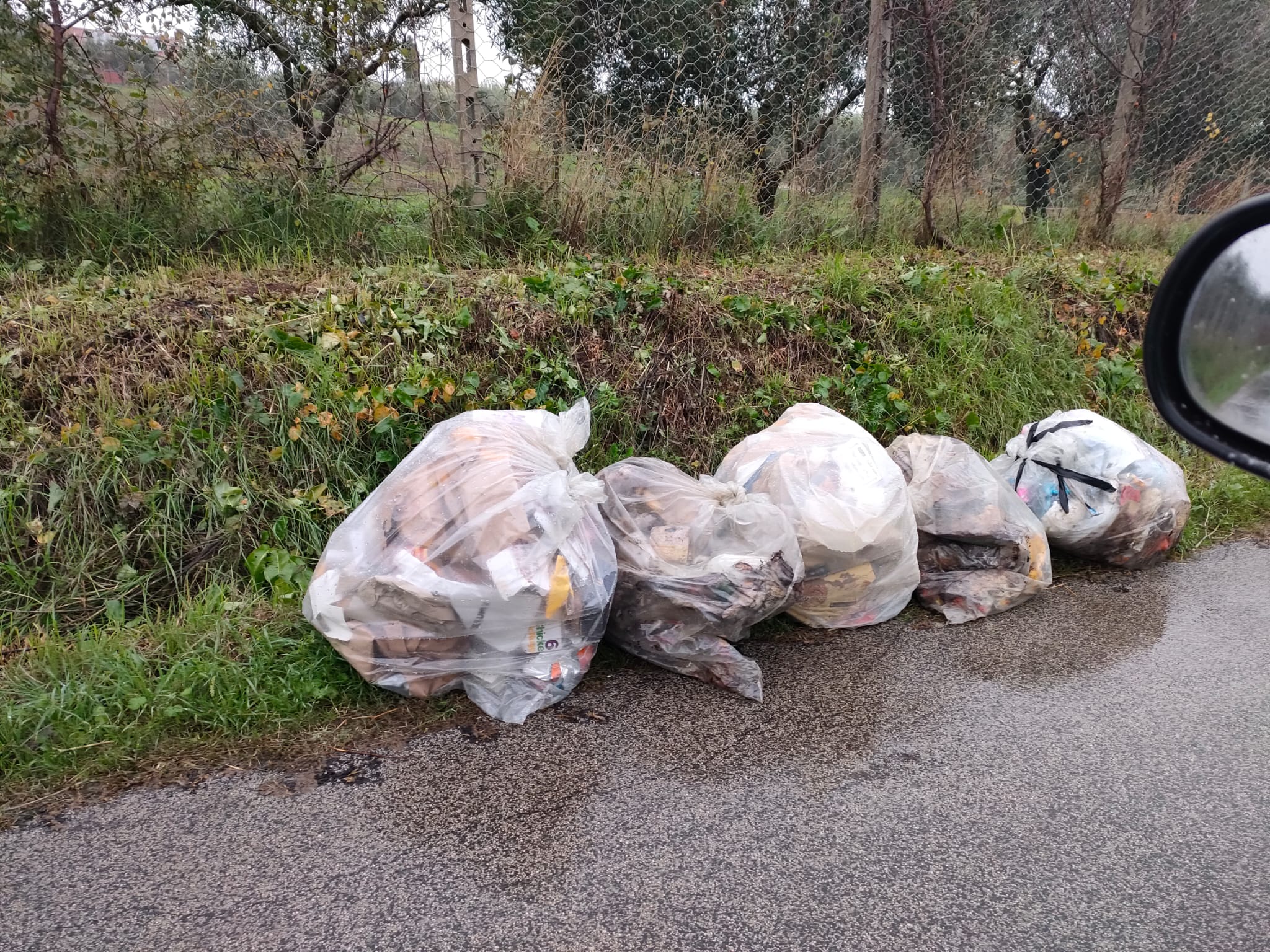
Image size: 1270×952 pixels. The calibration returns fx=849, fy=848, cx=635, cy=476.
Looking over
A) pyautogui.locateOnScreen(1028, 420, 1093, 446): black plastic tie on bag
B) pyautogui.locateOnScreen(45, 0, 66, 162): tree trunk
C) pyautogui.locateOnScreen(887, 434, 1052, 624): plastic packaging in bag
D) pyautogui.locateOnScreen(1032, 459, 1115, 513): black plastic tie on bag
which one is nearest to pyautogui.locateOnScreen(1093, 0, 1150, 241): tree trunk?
pyautogui.locateOnScreen(1028, 420, 1093, 446): black plastic tie on bag

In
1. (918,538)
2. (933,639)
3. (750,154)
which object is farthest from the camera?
(750,154)

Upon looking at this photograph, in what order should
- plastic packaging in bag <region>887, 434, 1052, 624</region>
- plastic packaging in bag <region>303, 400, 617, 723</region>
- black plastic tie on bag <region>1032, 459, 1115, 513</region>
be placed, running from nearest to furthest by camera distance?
plastic packaging in bag <region>303, 400, 617, 723</region>
plastic packaging in bag <region>887, 434, 1052, 624</region>
black plastic tie on bag <region>1032, 459, 1115, 513</region>

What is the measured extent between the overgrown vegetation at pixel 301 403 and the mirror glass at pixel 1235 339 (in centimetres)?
204

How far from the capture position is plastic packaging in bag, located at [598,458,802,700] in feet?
8.04

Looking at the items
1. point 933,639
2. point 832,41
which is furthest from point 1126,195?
point 933,639

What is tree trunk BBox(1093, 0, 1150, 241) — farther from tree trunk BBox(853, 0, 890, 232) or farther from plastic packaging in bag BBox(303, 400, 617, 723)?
plastic packaging in bag BBox(303, 400, 617, 723)

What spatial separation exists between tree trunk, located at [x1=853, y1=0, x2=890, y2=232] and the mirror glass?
4677 millimetres

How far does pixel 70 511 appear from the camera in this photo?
2.76 m

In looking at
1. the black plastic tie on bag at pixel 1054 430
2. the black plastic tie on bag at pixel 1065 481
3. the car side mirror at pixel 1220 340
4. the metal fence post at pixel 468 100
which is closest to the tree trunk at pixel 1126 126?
the black plastic tie on bag at pixel 1054 430

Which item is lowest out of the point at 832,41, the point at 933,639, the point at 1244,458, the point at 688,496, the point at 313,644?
the point at 933,639

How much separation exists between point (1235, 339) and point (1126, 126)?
6304 mm

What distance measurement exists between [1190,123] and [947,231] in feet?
8.71

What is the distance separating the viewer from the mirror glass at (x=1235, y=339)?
107 cm

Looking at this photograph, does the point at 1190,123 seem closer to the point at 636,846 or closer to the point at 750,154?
the point at 750,154
